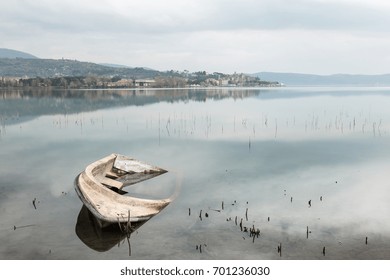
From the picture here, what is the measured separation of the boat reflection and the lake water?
58mm

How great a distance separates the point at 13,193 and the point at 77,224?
7842mm

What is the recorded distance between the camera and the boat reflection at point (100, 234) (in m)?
16.9

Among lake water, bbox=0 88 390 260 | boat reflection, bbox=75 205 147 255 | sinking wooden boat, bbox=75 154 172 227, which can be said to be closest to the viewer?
lake water, bbox=0 88 390 260

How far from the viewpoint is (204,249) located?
16.3 m

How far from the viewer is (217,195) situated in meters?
24.1

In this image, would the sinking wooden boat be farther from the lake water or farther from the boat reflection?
the lake water

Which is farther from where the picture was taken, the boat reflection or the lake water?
the boat reflection

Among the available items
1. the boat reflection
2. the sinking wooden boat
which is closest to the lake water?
the boat reflection

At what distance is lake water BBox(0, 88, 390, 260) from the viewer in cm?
1653

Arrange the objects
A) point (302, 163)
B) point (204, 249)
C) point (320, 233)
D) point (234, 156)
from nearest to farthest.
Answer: point (204, 249), point (320, 233), point (302, 163), point (234, 156)

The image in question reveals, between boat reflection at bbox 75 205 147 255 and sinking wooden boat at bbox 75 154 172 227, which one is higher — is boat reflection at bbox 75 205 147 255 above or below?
below

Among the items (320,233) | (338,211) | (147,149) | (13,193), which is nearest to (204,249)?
(320,233)
